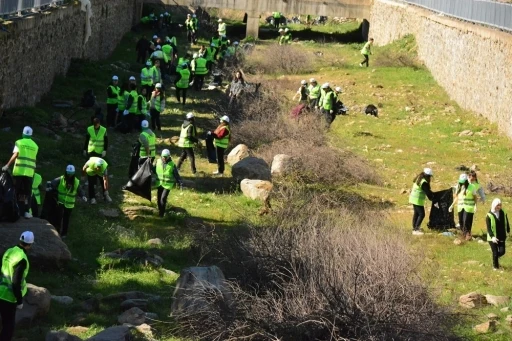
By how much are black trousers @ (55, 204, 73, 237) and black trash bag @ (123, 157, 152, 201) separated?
2869 millimetres

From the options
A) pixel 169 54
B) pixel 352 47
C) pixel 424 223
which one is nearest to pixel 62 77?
pixel 169 54

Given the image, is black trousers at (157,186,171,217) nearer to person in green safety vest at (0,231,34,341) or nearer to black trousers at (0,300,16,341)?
person in green safety vest at (0,231,34,341)

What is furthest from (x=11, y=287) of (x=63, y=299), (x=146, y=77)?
(x=146, y=77)

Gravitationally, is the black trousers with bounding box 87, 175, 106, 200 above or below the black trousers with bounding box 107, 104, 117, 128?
below

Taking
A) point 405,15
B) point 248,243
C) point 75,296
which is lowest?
point 75,296

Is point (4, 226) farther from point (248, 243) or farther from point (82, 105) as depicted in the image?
point (82, 105)

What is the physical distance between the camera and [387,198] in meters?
22.9

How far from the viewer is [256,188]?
2180 cm

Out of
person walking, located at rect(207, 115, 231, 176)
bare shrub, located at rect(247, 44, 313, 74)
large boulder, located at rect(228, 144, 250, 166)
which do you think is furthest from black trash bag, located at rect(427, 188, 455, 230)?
bare shrub, located at rect(247, 44, 313, 74)

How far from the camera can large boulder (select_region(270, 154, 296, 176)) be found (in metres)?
24.2

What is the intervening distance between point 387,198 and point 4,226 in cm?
998

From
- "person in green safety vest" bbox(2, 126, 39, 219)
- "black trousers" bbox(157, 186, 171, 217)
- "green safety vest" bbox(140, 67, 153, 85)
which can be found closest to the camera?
"person in green safety vest" bbox(2, 126, 39, 219)

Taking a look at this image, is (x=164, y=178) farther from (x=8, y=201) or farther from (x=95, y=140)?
(x=8, y=201)

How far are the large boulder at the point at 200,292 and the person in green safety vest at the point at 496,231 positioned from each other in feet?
19.9
